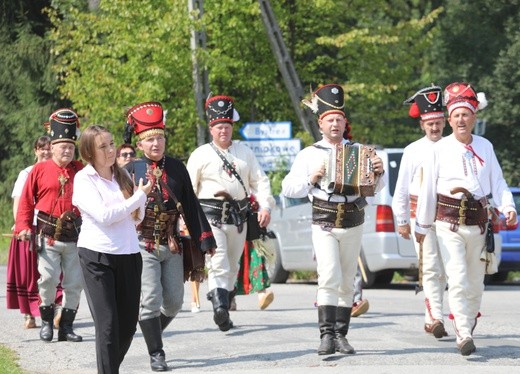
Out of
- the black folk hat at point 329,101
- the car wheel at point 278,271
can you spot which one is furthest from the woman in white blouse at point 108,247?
the car wheel at point 278,271

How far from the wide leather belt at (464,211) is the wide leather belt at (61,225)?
3.27 metres

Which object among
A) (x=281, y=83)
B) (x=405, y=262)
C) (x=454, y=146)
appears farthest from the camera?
(x=281, y=83)

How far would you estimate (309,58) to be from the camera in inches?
1225

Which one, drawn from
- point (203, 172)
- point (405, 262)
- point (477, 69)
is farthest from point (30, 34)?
point (203, 172)

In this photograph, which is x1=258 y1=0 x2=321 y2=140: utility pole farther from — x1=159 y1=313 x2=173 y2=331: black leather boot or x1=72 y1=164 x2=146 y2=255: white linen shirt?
x1=72 y1=164 x2=146 y2=255: white linen shirt

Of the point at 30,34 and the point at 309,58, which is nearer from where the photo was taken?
the point at 309,58

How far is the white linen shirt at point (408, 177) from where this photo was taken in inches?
440

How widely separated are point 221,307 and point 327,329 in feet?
6.51

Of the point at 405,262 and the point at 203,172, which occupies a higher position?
the point at 203,172

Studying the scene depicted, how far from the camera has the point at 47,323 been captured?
11.7 meters

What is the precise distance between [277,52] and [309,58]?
179 inches

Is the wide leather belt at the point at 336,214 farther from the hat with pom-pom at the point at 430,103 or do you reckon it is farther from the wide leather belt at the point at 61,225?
the wide leather belt at the point at 61,225

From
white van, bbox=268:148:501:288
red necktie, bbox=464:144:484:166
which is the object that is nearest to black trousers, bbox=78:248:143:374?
red necktie, bbox=464:144:484:166

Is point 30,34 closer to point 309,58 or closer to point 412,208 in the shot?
point 309,58
